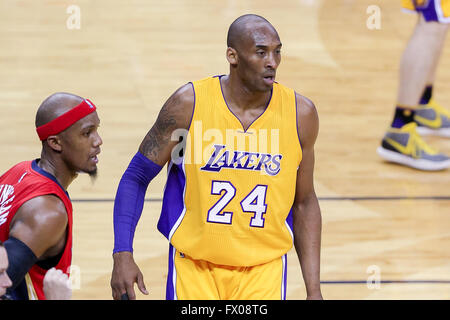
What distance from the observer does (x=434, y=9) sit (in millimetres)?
6375

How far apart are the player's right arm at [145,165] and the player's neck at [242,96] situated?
6.2 inches

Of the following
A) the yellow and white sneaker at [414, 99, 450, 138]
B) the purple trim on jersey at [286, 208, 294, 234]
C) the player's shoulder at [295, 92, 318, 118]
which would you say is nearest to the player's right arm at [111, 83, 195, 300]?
the player's shoulder at [295, 92, 318, 118]

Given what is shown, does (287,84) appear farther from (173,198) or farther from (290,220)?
(173,198)

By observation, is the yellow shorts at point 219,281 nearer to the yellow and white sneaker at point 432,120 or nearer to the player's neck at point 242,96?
the player's neck at point 242,96

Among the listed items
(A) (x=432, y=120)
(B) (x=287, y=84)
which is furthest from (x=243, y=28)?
(B) (x=287, y=84)

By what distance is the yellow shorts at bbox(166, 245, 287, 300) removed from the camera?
12.0 feet

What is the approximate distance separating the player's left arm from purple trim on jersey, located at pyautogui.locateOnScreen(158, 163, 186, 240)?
0.49m

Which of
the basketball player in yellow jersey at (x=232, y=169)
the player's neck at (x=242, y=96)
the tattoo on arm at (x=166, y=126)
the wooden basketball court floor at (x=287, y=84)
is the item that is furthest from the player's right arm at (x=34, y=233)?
the wooden basketball court floor at (x=287, y=84)

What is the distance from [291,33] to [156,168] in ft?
18.1

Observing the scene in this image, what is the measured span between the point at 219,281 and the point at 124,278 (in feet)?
1.49

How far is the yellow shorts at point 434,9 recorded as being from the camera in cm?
636

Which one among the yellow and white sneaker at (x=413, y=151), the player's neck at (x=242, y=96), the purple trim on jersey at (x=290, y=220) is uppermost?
the player's neck at (x=242, y=96)

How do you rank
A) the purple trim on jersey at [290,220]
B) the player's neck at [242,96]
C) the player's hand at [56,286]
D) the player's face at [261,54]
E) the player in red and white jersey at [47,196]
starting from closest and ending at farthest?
the player's hand at [56,286], the player in red and white jersey at [47,196], the player's face at [261,54], the player's neck at [242,96], the purple trim on jersey at [290,220]

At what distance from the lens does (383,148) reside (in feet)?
22.0
